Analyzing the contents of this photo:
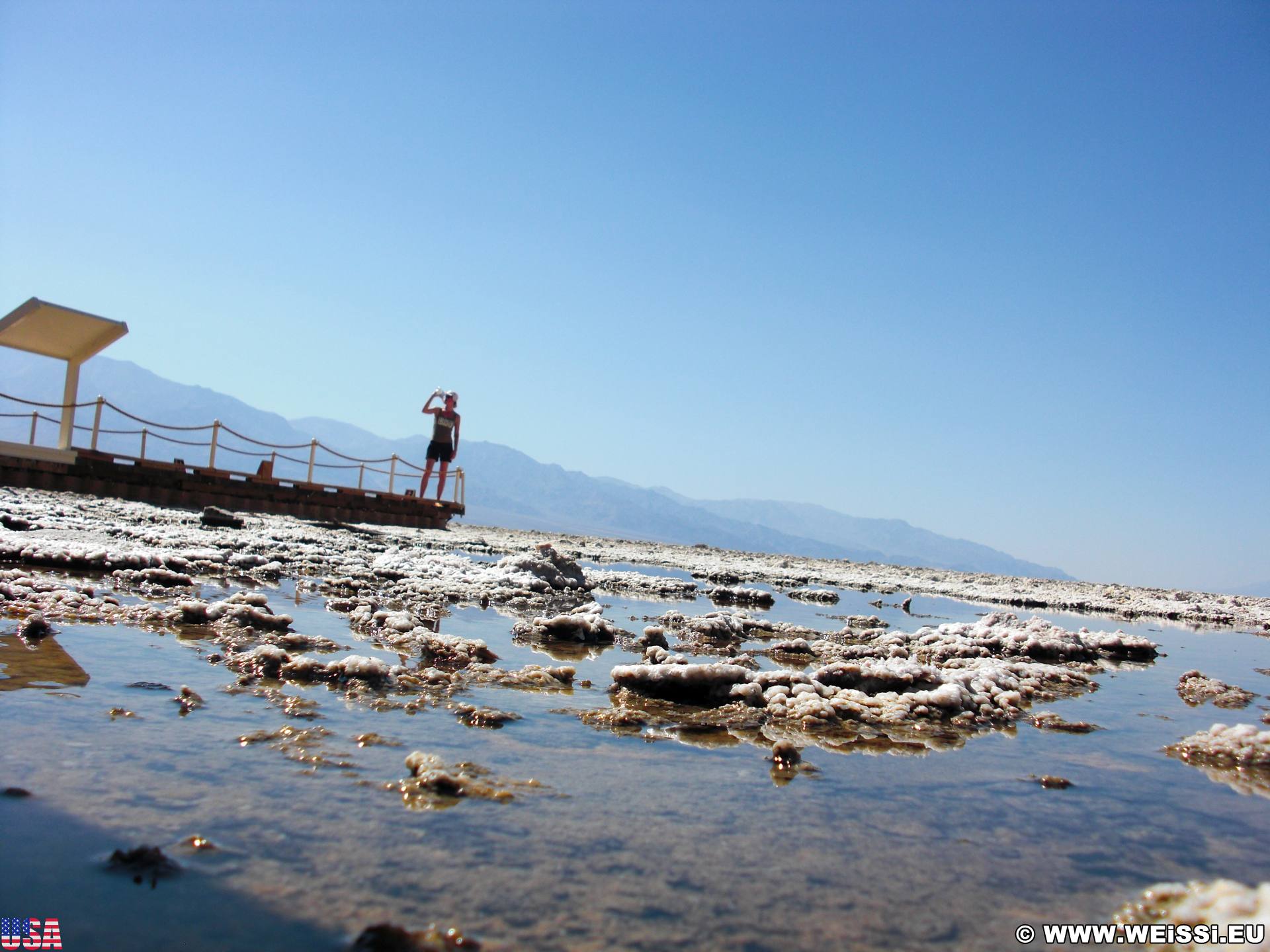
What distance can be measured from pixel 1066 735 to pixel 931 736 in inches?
38.7

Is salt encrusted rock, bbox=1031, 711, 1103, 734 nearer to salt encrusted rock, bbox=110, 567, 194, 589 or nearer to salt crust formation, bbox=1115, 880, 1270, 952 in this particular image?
salt crust formation, bbox=1115, 880, 1270, 952

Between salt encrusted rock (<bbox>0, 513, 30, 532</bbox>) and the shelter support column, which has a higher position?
the shelter support column

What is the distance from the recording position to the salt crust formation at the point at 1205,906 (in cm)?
222

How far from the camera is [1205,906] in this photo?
2.42m

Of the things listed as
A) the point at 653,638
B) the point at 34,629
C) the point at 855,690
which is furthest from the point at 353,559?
the point at 855,690

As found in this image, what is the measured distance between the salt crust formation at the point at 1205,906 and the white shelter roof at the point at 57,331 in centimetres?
2106

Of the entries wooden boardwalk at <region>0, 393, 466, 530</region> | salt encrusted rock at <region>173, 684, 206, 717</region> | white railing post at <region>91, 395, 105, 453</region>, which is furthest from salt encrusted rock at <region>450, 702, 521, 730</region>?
white railing post at <region>91, 395, 105, 453</region>

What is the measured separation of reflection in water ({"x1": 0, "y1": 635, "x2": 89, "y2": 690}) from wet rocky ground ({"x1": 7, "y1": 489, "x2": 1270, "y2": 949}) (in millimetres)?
28

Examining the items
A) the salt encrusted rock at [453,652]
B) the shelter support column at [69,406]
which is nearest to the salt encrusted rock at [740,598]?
the salt encrusted rock at [453,652]

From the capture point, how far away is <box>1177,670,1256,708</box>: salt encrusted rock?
6.71 m

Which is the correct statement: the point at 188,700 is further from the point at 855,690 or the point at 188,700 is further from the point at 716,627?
the point at 716,627

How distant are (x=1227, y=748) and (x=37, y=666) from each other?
254 inches

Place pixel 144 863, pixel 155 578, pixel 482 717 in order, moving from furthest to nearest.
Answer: pixel 155 578 → pixel 482 717 → pixel 144 863

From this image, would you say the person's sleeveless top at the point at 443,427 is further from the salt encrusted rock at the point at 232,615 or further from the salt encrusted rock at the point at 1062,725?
the salt encrusted rock at the point at 1062,725
